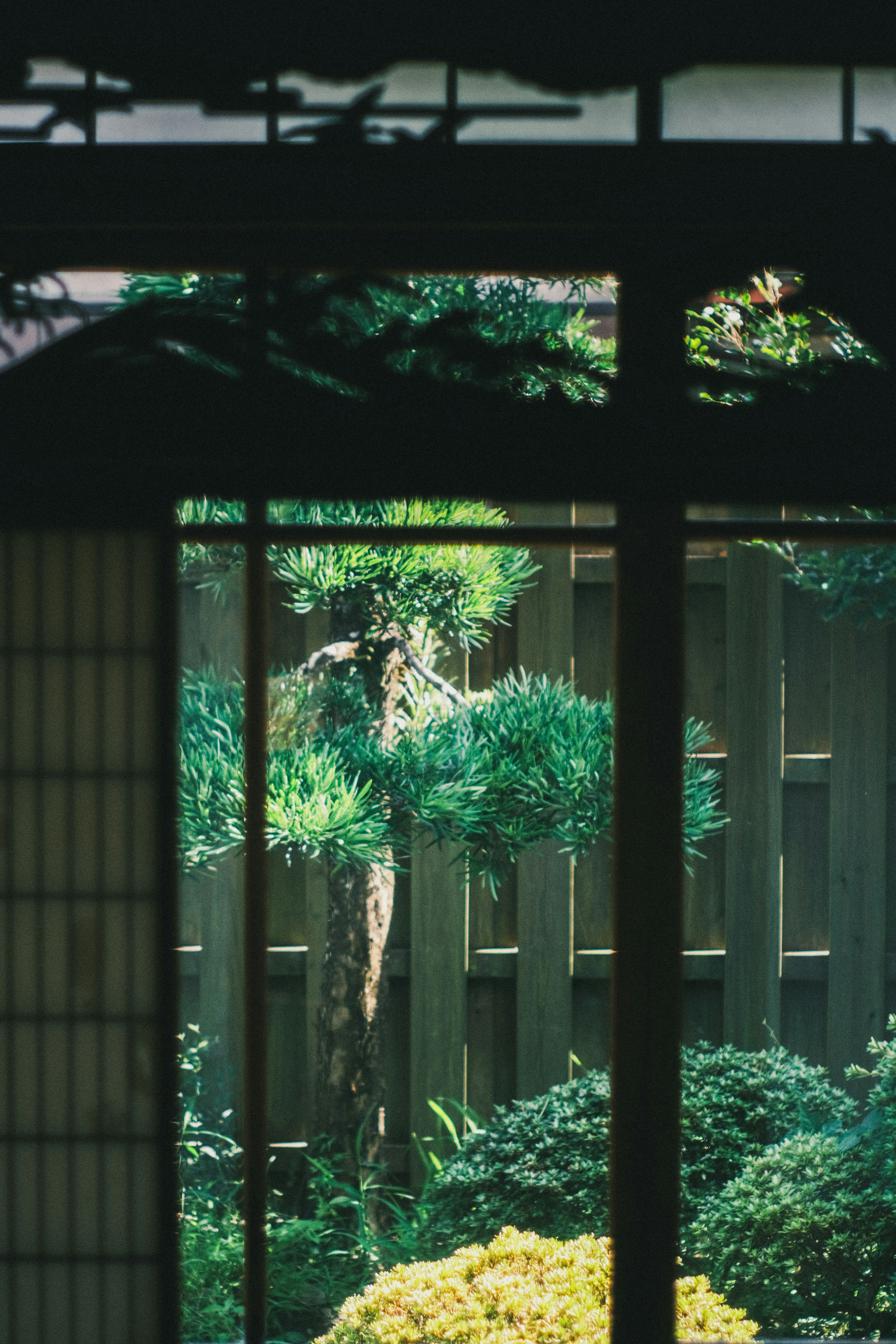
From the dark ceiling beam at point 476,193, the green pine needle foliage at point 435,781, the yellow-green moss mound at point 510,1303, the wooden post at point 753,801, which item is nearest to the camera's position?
the dark ceiling beam at point 476,193

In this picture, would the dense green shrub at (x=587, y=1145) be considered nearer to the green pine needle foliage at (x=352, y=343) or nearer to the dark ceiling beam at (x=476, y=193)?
the green pine needle foliage at (x=352, y=343)

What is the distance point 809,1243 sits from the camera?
382cm

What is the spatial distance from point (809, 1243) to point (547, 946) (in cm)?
124

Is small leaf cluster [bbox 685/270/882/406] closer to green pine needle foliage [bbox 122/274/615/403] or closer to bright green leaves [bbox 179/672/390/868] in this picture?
green pine needle foliage [bbox 122/274/615/403]

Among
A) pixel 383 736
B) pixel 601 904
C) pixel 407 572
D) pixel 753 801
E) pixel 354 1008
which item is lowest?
pixel 354 1008

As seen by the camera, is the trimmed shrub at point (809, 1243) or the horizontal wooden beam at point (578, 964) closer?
the trimmed shrub at point (809, 1243)

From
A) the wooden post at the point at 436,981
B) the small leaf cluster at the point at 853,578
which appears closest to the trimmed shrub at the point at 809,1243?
the wooden post at the point at 436,981

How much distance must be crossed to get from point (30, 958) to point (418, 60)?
193cm

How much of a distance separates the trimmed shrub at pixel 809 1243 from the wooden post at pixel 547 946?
78cm

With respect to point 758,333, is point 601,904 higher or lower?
lower

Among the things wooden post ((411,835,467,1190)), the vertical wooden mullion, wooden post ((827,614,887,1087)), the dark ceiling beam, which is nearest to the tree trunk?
wooden post ((411,835,467,1190))

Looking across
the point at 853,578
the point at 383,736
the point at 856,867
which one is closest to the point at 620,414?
the point at 383,736

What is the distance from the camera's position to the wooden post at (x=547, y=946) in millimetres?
4402

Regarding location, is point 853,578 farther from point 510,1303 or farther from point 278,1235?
point 278,1235
